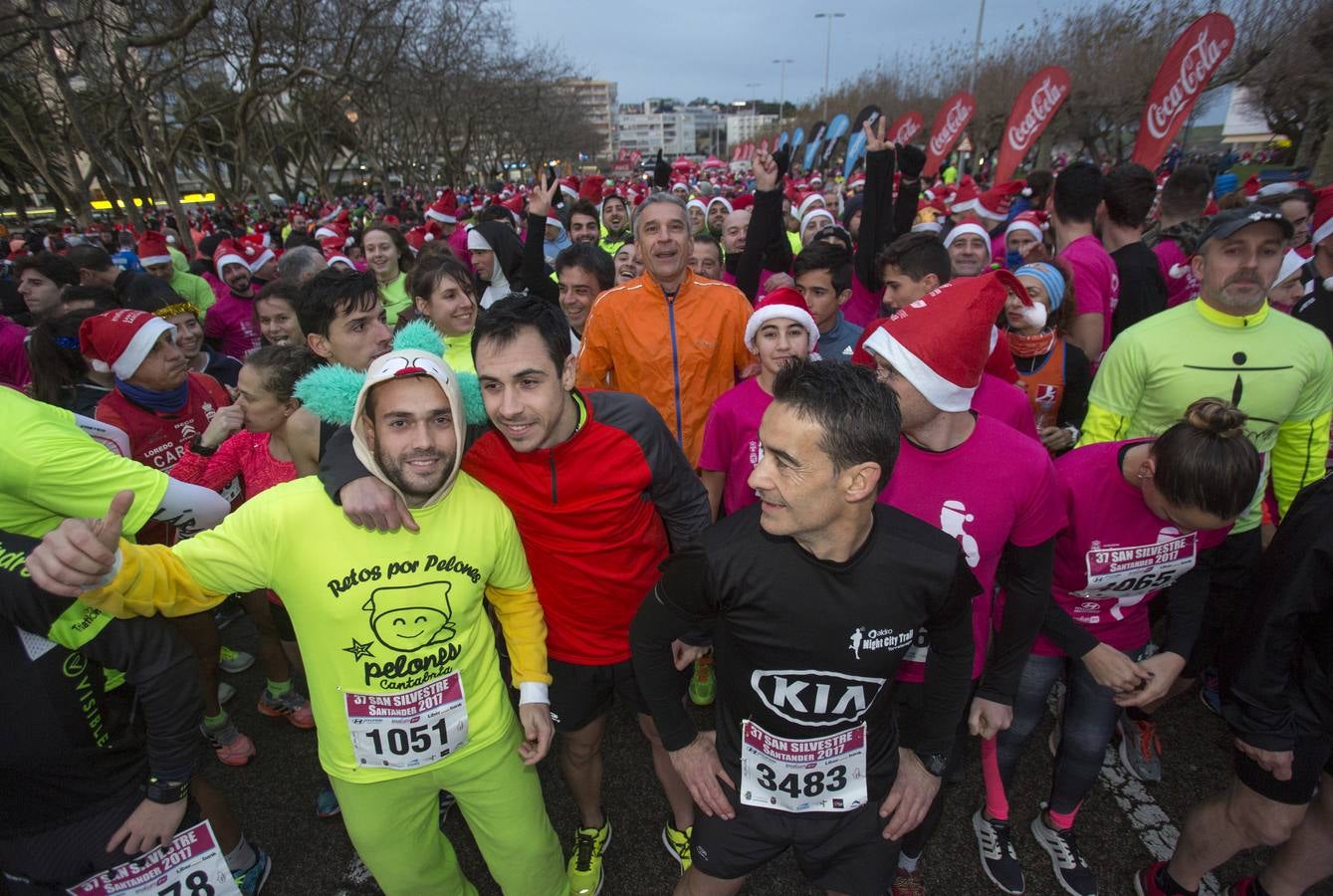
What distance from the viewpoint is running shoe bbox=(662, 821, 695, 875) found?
279 centimetres

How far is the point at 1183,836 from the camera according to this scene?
2438 millimetres

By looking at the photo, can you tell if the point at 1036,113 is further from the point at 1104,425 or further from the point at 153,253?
the point at 153,253

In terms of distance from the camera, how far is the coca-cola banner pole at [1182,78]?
6379mm

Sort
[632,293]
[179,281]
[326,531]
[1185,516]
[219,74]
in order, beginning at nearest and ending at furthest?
[326,531] → [1185,516] → [632,293] → [179,281] → [219,74]

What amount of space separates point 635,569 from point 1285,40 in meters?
26.0

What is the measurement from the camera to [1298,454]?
2.92 metres

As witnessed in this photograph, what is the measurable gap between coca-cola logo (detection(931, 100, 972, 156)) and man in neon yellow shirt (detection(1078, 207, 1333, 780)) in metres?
12.8

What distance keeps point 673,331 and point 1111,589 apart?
2402mm

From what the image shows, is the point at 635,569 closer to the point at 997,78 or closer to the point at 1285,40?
the point at 1285,40

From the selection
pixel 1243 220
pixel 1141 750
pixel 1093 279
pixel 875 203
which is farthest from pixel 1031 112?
pixel 1141 750

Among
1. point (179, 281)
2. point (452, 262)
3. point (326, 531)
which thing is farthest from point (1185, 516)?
point (179, 281)

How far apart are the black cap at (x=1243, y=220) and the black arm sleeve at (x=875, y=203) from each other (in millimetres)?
1985

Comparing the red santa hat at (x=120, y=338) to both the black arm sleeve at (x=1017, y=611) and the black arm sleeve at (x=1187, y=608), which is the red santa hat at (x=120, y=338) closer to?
the black arm sleeve at (x=1017, y=611)

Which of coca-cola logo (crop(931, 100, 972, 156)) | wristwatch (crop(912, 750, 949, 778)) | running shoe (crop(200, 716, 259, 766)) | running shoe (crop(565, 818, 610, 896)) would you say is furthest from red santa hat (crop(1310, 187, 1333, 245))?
coca-cola logo (crop(931, 100, 972, 156))
